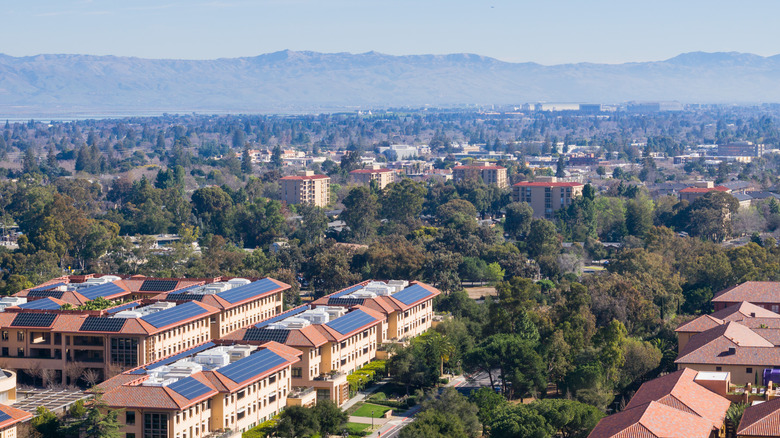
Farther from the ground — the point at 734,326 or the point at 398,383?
the point at 734,326

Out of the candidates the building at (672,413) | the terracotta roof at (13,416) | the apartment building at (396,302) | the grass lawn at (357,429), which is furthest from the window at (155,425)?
the apartment building at (396,302)

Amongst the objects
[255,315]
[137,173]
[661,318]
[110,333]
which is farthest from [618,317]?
[137,173]

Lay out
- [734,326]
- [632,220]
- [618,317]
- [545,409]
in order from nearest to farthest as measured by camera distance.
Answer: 1. [545,409]
2. [734,326]
3. [618,317]
4. [632,220]

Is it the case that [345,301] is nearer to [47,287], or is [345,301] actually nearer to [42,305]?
[42,305]

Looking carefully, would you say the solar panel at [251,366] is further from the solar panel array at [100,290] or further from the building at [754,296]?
the building at [754,296]

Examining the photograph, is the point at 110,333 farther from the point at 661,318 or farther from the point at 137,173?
the point at 137,173

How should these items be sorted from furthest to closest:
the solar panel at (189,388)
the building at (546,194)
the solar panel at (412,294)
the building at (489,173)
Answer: the building at (489,173) → the building at (546,194) → the solar panel at (412,294) → the solar panel at (189,388)
